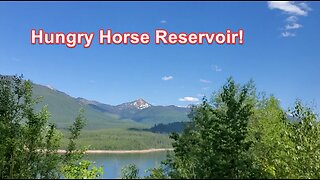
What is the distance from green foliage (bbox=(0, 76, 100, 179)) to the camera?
46500 mm

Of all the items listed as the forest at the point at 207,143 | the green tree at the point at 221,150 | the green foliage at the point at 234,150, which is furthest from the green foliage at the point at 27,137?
the green tree at the point at 221,150

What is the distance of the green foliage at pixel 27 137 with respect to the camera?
46500mm

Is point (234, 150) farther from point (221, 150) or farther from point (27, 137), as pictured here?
point (27, 137)

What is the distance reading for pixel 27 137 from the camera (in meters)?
49.0

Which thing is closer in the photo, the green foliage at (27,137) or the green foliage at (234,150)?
the green foliage at (234,150)

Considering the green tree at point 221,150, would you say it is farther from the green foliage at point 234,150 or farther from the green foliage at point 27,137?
the green foliage at point 27,137

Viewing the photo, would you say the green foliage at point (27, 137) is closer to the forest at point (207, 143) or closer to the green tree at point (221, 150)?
the forest at point (207, 143)

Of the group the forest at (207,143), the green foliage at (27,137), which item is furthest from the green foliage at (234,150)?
the green foliage at (27,137)

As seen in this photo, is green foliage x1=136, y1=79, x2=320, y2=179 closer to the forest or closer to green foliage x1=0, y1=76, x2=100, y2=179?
the forest

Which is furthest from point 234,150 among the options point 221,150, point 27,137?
point 27,137

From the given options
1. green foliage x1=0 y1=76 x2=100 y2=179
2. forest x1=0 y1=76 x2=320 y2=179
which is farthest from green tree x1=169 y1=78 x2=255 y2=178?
green foliage x1=0 y1=76 x2=100 y2=179

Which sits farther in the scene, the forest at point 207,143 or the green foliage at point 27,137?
the green foliage at point 27,137

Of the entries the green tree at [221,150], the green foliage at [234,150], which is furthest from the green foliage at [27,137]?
the green tree at [221,150]

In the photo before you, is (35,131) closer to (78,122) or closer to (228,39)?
(78,122)
